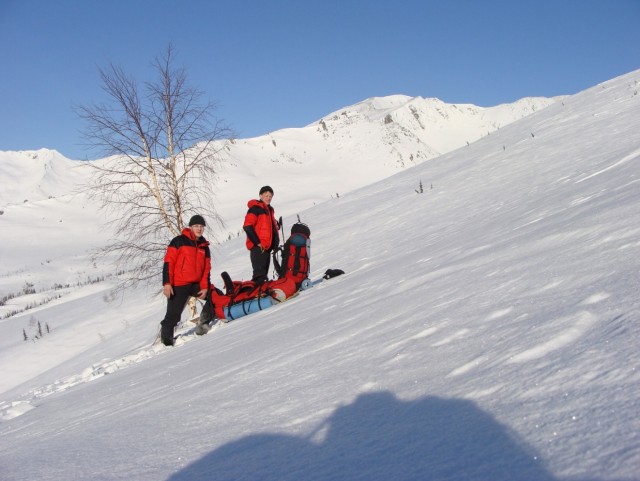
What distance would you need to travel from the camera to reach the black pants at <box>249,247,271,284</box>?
7562 millimetres

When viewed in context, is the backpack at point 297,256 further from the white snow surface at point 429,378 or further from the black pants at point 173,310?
the black pants at point 173,310

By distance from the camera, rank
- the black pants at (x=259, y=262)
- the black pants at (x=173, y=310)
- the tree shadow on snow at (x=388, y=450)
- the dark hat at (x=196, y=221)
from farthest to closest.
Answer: the black pants at (x=259, y=262) → the black pants at (x=173, y=310) → the dark hat at (x=196, y=221) → the tree shadow on snow at (x=388, y=450)

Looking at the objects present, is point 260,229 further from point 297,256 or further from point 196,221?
point 196,221

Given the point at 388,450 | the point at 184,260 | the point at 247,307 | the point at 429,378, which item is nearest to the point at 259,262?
the point at 247,307

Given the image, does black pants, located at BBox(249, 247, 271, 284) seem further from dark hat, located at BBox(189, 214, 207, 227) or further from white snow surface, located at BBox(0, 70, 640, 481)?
white snow surface, located at BBox(0, 70, 640, 481)

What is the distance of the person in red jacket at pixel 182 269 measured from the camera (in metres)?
6.95

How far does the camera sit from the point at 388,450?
1571 millimetres

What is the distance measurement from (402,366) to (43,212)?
170ft

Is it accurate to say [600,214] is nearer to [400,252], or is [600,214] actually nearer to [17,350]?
[400,252]

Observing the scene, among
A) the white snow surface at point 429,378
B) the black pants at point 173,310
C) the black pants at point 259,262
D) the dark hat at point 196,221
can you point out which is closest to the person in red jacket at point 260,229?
the black pants at point 259,262

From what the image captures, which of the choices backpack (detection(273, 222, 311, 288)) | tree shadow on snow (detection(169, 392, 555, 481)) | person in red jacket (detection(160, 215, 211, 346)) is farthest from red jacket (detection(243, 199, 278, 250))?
tree shadow on snow (detection(169, 392, 555, 481))

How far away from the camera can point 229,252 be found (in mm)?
15805

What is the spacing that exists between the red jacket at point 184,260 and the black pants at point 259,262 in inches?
29.4

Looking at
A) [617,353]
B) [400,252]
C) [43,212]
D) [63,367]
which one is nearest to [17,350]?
[63,367]
